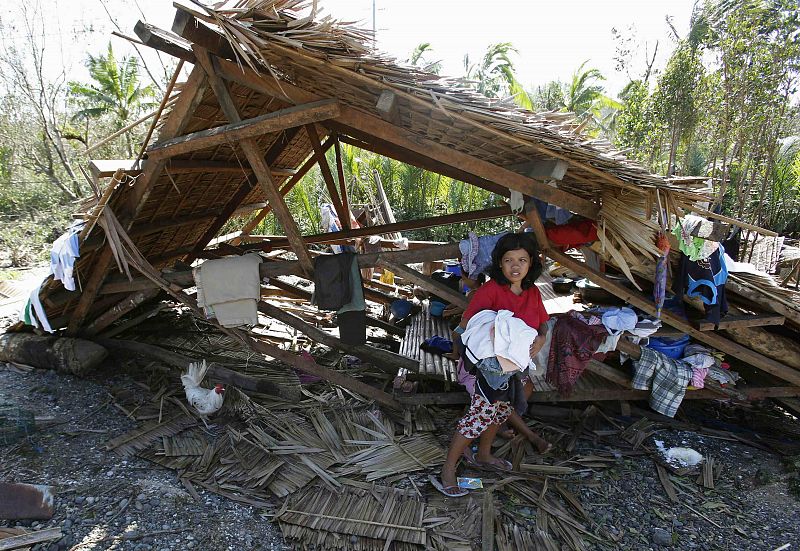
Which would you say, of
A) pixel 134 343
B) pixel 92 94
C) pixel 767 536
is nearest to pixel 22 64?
pixel 92 94

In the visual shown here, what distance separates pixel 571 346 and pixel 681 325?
34.8 inches

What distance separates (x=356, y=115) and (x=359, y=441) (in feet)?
8.41

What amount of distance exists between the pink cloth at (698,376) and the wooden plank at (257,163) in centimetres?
328

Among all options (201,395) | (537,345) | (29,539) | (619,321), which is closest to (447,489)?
(537,345)

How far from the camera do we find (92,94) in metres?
15.8

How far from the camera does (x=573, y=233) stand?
144 inches

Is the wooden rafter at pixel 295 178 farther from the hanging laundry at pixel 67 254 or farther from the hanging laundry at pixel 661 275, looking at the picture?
the hanging laundry at pixel 661 275

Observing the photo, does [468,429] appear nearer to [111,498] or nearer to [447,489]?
[447,489]

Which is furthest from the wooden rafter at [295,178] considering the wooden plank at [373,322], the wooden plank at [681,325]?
the wooden plank at [681,325]

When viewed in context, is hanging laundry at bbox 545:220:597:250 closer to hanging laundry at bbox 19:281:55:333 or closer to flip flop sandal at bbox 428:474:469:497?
flip flop sandal at bbox 428:474:469:497

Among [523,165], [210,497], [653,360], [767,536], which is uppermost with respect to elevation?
[523,165]

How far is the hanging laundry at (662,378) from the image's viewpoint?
12.9ft

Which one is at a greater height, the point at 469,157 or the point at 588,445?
the point at 469,157

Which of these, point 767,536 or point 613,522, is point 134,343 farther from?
point 767,536
